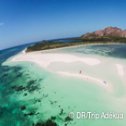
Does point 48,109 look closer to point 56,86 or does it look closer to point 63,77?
point 56,86

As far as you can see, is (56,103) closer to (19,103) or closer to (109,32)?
(19,103)

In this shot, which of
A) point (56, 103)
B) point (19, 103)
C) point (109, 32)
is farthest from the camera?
point (109, 32)

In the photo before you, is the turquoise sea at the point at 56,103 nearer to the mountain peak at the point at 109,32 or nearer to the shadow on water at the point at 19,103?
the shadow on water at the point at 19,103

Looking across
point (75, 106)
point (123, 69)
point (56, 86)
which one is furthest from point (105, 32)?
point (75, 106)

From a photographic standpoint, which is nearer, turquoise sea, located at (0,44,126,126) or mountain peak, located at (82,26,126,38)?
turquoise sea, located at (0,44,126,126)

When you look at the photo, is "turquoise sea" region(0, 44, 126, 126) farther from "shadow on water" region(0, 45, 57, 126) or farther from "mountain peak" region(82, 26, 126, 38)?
→ "mountain peak" region(82, 26, 126, 38)

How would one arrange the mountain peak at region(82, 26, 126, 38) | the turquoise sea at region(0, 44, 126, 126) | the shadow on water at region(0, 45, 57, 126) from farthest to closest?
the mountain peak at region(82, 26, 126, 38)
the shadow on water at region(0, 45, 57, 126)
the turquoise sea at region(0, 44, 126, 126)

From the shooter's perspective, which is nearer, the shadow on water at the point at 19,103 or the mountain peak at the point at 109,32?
the shadow on water at the point at 19,103

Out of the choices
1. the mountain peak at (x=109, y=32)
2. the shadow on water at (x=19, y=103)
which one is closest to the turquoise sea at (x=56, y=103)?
the shadow on water at (x=19, y=103)

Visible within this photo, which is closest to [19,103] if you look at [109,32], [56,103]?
[56,103]

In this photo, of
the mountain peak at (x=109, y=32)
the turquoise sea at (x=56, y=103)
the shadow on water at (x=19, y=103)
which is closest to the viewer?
the turquoise sea at (x=56, y=103)

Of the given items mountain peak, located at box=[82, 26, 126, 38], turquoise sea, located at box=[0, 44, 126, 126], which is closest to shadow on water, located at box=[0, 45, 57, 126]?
turquoise sea, located at box=[0, 44, 126, 126]
